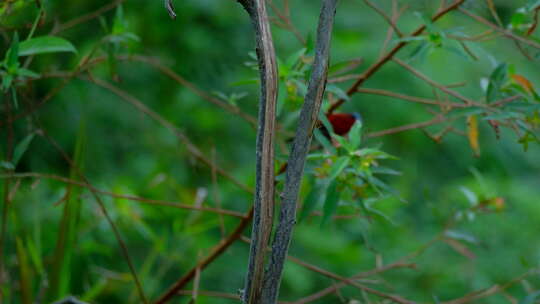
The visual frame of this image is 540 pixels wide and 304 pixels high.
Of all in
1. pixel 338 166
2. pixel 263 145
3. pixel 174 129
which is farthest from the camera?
pixel 174 129

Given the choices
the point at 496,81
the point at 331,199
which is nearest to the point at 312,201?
the point at 331,199

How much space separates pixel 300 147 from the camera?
49 centimetres

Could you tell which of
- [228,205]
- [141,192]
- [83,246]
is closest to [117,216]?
[83,246]

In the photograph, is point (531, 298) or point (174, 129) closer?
point (531, 298)

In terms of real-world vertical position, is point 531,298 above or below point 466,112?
below

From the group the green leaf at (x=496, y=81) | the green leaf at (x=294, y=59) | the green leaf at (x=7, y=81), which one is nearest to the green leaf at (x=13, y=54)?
the green leaf at (x=7, y=81)

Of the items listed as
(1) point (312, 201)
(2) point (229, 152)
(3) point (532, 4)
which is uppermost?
(3) point (532, 4)

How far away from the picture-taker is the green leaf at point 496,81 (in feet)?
2.72

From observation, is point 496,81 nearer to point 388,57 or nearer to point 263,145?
point 388,57

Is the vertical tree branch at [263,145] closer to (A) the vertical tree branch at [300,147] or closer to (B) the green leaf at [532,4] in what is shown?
(A) the vertical tree branch at [300,147]

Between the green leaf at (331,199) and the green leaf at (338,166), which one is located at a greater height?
the green leaf at (338,166)

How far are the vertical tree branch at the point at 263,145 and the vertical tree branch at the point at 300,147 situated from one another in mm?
10

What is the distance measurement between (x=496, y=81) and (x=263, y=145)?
1.49 feet

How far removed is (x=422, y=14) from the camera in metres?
0.82
